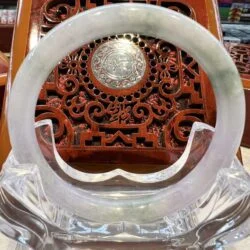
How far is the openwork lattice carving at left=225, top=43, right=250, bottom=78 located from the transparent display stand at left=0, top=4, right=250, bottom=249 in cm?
45

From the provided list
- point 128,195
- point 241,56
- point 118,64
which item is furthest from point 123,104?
point 241,56

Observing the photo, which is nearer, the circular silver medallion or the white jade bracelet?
the white jade bracelet

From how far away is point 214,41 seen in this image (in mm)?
551

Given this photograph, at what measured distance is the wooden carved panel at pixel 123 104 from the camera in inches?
32.7

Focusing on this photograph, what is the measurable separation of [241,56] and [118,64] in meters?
0.44

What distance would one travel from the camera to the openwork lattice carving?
105 cm

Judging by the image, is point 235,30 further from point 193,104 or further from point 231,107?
point 231,107

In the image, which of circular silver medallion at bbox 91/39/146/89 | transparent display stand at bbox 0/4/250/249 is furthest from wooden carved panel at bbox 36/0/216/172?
transparent display stand at bbox 0/4/250/249

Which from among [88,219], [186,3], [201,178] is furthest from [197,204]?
[186,3]

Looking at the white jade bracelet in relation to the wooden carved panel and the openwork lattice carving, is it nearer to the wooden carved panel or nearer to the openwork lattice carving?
the wooden carved panel

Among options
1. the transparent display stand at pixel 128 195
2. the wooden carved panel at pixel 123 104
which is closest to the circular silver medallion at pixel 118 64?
the wooden carved panel at pixel 123 104

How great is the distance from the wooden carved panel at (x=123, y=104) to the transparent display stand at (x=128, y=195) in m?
0.16

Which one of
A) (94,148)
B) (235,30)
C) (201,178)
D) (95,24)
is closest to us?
(95,24)

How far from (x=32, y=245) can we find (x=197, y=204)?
0.24 metres
